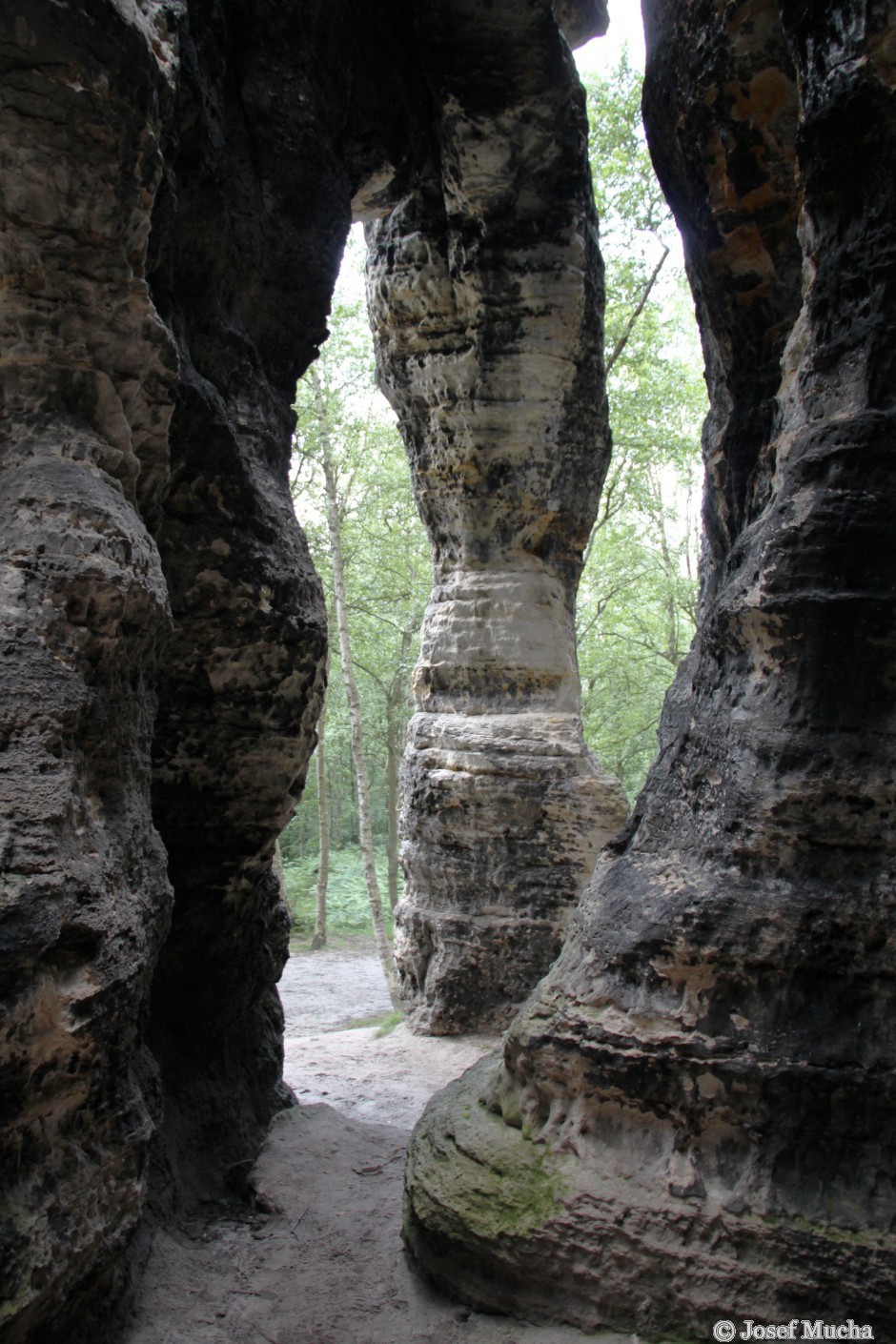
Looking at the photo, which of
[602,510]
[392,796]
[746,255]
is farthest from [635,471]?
[746,255]

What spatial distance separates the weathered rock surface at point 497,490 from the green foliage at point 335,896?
10.2 m

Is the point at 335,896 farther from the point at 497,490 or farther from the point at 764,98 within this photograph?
the point at 764,98

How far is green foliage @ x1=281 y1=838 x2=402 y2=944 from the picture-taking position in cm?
1761

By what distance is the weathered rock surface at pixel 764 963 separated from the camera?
2578 millimetres

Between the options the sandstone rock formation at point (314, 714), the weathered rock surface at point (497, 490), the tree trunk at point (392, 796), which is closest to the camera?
the sandstone rock formation at point (314, 714)

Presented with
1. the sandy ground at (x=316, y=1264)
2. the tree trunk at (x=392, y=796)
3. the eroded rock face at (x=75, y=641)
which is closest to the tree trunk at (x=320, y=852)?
A: the tree trunk at (x=392, y=796)

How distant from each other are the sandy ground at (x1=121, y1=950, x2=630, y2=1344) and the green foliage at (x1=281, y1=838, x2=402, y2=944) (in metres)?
12.5

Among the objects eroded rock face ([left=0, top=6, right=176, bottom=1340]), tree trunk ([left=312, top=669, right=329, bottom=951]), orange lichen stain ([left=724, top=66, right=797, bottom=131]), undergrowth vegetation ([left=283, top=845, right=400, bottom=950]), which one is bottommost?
undergrowth vegetation ([left=283, top=845, right=400, bottom=950])

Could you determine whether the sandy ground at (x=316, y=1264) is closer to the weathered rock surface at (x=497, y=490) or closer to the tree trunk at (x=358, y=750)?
the weathered rock surface at (x=497, y=490)

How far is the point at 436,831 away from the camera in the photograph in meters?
7.01

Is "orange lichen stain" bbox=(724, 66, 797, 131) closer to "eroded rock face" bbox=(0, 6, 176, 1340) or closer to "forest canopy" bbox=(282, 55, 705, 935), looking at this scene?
"eroded rock face" bbox=(0, 6, 176, 1340)

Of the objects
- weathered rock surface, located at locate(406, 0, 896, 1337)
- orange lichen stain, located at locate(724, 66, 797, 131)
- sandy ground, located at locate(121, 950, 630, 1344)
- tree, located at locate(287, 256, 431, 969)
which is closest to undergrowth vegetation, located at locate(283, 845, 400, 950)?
tree, located at locate(287, 256, 431, 969)

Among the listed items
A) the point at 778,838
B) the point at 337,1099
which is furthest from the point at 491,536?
the point at 778,838

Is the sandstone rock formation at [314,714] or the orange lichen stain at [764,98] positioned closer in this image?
the sandstone rock formation at [314,714]
